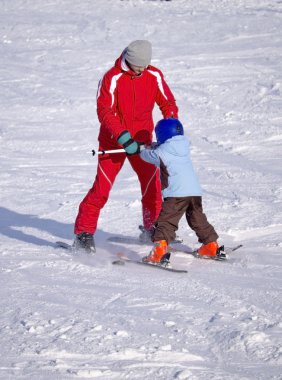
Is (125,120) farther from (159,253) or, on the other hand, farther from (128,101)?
(159,253)

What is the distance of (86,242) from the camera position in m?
6.58

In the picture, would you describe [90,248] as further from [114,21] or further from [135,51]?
[114,21]

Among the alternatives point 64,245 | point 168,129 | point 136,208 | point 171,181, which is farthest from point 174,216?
point 136,208

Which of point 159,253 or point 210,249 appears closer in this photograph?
point 159,253

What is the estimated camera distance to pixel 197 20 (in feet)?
60.7

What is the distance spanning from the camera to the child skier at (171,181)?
19.8 ft

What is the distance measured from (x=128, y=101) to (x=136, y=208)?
1909 millimetres

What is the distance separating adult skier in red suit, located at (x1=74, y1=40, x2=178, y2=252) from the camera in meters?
6.18

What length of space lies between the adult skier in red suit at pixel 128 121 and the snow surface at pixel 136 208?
38 cm

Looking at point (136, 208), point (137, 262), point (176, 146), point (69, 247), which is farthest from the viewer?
point (136, 208)

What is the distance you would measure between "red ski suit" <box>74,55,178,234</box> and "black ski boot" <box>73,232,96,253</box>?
0.04m

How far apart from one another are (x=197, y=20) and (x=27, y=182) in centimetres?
1046

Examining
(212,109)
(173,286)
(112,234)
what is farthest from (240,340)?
(212,109)

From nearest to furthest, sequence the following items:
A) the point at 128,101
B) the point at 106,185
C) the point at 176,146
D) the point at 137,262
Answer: the point at 176,146
the point at 137,262
the point at 128,101
the point at 106,185
